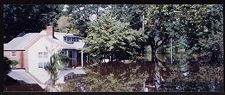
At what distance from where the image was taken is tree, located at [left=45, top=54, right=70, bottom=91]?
12.3ft

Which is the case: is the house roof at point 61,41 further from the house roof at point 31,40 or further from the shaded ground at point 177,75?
the shaded ground at point 177,75

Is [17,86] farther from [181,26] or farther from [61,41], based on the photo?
[181,26]

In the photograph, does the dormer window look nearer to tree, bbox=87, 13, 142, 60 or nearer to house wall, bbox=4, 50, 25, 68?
tree, bbox=87, 13, 142, 60

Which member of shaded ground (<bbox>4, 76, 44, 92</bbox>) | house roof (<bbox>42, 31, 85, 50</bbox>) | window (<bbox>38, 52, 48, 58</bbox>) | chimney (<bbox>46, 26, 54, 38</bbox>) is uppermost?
chimney (<bbox>46, 26, 54, 38</bbox>)

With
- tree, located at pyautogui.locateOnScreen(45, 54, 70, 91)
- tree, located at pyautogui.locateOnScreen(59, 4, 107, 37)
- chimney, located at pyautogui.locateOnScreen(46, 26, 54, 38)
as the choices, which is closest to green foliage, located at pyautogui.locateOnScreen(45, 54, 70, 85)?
tree, located at pyautogui.locateOnScreen(45, 54, 70, 91)

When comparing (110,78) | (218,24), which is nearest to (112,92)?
(110,78)

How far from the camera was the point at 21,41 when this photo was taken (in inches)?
147

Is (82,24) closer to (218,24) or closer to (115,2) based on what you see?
(115,2)

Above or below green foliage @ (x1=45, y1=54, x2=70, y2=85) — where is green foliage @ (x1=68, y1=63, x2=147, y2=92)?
below

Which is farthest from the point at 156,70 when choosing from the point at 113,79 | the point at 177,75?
the point at 113,79

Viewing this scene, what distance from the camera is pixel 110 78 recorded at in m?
3.76

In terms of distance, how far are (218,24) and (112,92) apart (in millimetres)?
1712

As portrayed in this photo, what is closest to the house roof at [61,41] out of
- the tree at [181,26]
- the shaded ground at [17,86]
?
the shaded ground at [17,86]

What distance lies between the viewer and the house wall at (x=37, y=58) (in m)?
3.72
